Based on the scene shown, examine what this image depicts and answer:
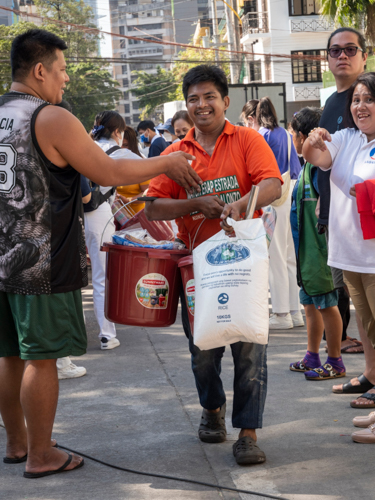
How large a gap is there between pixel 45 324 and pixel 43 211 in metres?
A: 0.61

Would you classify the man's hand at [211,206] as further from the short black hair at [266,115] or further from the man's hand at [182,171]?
the short black hair at [266,115]

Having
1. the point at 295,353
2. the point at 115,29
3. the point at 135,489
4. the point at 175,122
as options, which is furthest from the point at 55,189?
the point at 115,29

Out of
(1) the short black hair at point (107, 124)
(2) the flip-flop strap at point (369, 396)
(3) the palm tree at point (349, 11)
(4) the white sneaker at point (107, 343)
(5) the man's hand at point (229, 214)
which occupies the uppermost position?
(3) the palm tree at point (349, 11)

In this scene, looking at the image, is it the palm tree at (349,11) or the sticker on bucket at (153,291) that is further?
the palm tree at (349,11)

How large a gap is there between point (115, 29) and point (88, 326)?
586 feet

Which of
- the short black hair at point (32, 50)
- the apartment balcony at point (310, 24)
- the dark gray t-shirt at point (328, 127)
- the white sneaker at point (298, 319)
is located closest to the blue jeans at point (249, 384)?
the dark gray t-shirt at point (328, 127)

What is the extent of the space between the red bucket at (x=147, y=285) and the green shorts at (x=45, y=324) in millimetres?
351

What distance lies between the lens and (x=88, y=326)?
7.89 m

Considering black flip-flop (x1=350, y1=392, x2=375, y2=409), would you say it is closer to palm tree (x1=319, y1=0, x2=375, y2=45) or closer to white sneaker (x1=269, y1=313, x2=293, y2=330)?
white sneaker (x1=269, y1=313, x2=293, y2=330)

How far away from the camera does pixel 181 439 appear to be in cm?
415

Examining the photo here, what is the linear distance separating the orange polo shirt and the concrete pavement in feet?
4.21

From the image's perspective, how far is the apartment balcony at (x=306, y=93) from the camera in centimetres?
4266

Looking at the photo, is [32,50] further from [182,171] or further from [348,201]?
[348,201]

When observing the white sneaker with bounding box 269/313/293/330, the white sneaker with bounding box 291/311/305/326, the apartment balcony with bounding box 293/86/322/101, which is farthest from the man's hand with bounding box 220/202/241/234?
the apartment balcony with bounding box 293/86/322/101
